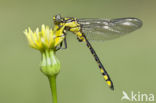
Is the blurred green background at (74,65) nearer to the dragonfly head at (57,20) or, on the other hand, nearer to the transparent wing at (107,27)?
the transparent wing at (107,27)

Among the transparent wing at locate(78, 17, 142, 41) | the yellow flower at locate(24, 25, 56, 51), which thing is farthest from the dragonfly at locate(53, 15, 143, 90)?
the yellow flower at locate(24, 25, 56, 51)

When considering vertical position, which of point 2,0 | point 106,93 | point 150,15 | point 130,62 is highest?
point 2,0

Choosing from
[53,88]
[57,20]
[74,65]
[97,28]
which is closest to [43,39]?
[53,88]

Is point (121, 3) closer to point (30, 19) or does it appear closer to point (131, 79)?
point (30, 19)

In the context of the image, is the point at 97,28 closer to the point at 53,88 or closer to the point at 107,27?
the point at 107,27

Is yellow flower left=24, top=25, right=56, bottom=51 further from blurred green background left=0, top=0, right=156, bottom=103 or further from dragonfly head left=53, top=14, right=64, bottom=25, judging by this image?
blurred green background left=0, top=0, right=156, bottom=103

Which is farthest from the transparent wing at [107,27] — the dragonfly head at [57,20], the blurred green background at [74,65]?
the blurred green background at [74,65]

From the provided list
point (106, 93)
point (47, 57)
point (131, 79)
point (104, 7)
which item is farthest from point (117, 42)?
point (47, 57)
